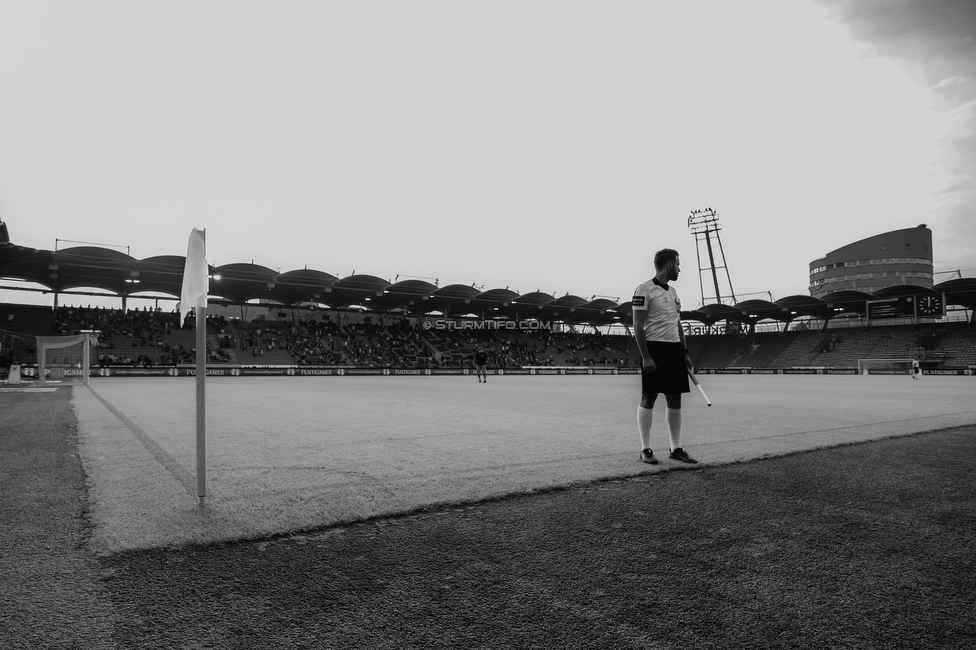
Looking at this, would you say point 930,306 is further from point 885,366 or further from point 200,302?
point 200,302

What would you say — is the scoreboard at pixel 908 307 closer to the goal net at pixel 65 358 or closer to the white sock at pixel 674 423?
the white sock at pixel 674 423

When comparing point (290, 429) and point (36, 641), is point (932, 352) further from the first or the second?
point (36, 641)

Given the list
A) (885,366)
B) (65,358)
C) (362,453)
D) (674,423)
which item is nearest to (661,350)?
(674,423)

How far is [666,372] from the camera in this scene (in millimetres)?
5629

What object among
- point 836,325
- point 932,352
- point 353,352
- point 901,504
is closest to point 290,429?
point 901,504

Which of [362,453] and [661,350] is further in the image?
[362,453]

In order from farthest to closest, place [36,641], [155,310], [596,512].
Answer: [155,310] → [596,512] → [36,641]

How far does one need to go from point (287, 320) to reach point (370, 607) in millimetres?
48993

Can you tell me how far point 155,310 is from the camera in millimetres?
43250

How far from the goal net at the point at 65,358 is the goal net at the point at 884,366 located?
2071 inches

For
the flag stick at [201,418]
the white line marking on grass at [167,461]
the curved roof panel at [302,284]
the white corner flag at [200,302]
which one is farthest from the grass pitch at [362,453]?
the curved roof panel at [302,284]

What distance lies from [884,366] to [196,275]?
5747 centimetres

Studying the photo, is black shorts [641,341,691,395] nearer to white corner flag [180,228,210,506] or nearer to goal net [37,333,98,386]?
white corner flag [180,228,210,506]

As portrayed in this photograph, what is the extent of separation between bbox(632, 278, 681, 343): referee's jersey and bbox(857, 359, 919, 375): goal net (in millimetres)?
48288
